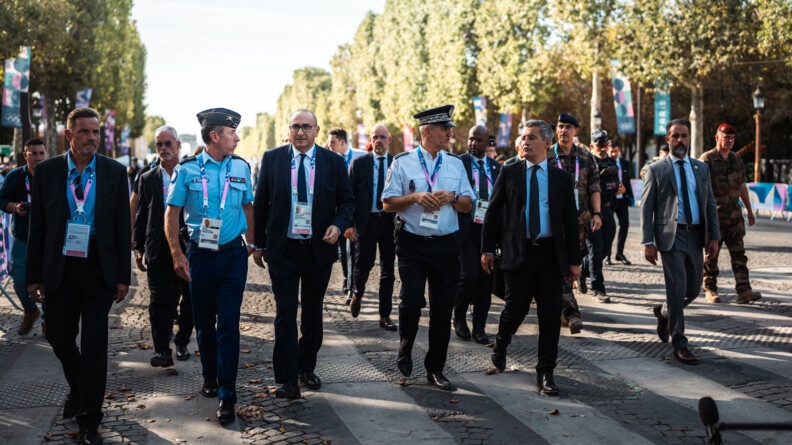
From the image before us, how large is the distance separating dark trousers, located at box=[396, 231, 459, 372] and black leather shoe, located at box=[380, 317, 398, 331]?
7.19 feet

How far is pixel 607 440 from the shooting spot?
5.02 m

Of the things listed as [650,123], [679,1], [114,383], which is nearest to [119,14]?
[650,123]

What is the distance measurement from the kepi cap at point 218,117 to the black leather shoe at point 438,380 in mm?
2278

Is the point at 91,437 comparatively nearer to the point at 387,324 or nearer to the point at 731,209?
the point at 387,324

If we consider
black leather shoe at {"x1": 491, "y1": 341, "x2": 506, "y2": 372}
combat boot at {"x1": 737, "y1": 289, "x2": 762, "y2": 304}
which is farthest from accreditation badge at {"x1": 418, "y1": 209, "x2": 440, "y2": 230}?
combat boot at {"x1": 737, "y1": 289, "x2": 762, "y2": 304}

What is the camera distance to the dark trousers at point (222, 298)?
5559mm

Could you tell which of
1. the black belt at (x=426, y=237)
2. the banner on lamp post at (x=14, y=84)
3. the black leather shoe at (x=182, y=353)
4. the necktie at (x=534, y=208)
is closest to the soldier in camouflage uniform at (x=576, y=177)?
the necktie at (x=534, y=208)

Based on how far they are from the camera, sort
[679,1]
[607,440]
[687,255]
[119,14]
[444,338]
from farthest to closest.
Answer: [119,14], [679,1], [687,255], [444,338], [607,440]

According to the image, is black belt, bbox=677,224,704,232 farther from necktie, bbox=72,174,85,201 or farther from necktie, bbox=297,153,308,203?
necktie, bbox=72,174,85,201

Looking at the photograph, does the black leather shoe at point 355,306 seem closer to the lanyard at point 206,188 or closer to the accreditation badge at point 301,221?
the accreditation badge at point 301,221

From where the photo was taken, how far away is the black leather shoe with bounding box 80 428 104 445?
4.93 meters

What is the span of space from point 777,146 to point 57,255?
49.9 m

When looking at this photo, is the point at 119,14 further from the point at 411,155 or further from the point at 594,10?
the point at 411,155

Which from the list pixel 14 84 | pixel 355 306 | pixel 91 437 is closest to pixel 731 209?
pixel 355 306
